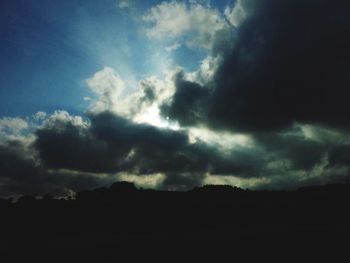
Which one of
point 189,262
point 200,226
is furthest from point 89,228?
point 189,262

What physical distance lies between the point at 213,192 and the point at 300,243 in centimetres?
10809

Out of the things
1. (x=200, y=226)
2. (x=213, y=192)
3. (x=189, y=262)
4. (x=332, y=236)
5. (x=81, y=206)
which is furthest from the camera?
(x=213, y=192)

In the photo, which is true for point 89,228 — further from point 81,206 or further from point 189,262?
point 189,262

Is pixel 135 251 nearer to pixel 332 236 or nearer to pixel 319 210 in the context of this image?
pixel 332 236

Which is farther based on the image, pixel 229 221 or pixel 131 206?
pixel 131 206

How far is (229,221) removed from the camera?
57.8 metres

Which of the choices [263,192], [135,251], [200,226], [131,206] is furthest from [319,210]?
[135,251]

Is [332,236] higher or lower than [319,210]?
lower

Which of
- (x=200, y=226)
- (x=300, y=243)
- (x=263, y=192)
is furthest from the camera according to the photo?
(x=263, y=192)

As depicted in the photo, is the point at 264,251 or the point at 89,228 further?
the point at 89,228

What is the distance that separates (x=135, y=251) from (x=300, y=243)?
1197 centimetres

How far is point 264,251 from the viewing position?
19859mm

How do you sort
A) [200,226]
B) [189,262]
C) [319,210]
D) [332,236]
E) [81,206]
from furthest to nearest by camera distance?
[81,206], [319,210], [200,226], [332,236], [189,262]

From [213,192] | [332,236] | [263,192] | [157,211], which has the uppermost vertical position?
[213,192]
